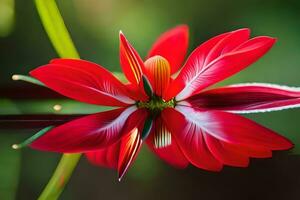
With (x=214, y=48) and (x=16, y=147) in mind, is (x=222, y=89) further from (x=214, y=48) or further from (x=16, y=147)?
(x=16, y=147)

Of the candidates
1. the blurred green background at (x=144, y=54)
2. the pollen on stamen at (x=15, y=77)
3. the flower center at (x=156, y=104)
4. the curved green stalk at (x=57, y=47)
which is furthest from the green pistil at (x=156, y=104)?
the pollen on stamen at (x=15, y=77)

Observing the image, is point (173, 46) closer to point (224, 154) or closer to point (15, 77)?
point (224, 154)

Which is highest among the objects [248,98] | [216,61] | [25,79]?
[25,79]

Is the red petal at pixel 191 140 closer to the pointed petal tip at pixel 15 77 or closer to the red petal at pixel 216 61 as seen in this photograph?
the red petal at pixel 216 61

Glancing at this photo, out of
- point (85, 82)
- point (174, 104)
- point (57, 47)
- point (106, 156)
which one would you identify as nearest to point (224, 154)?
point (174, 104)

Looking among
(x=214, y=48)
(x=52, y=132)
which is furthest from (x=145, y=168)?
(x=214, y=48)

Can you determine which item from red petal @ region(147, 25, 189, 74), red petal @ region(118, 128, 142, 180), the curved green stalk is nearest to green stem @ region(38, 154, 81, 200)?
the curved green stalk
